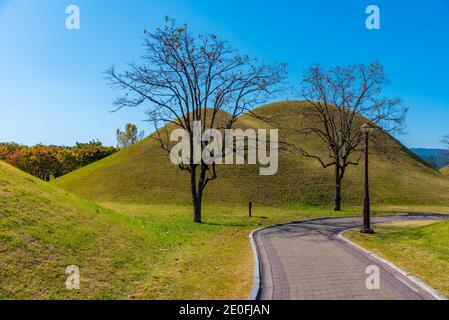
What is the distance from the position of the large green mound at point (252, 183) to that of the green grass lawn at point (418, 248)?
77.5 ft

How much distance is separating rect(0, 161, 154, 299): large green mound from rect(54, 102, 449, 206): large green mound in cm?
2780

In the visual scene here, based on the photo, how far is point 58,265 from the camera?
30.8 feet

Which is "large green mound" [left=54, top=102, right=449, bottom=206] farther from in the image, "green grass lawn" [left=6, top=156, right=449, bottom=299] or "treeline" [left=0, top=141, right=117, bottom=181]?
"green grass lawn" [left=6, top=156, right=449, bottom=299]

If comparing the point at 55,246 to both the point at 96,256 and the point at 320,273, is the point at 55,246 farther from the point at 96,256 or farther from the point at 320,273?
the point at 320,273

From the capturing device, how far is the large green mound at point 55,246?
837 cm

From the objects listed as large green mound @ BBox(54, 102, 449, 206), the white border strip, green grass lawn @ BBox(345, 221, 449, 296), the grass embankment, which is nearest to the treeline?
large green mound @ BBox(54, 102, 449, 206)

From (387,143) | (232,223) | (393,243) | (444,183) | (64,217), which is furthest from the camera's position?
(387,143)

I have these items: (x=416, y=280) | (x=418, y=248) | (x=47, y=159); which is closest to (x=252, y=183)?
(x=418, y=248)

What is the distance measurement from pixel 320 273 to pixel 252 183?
37104mm

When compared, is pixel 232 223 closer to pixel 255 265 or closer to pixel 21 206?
pixel 255 265

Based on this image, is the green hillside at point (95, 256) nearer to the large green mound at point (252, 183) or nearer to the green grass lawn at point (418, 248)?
the green grass lawn at point (418, 248)

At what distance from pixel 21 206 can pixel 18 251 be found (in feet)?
10.7

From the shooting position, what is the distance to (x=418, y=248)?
1465cm
